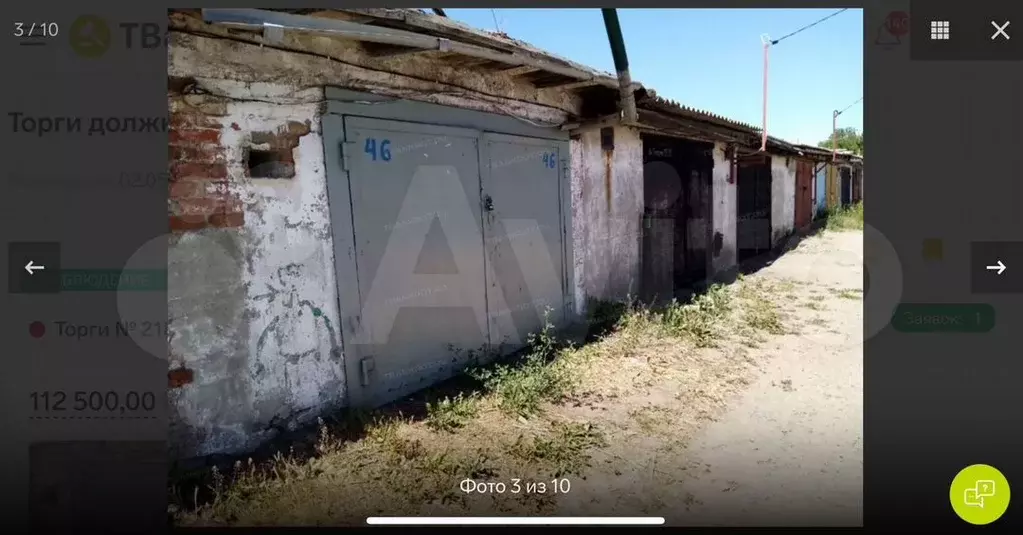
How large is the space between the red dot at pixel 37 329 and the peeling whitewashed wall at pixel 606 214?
14.5ft

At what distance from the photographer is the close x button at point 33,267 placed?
1.51 metres

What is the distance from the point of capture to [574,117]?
5418 mm

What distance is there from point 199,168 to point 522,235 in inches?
105

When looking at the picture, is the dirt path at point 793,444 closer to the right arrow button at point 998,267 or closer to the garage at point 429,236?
the right arrow button at point 998,267

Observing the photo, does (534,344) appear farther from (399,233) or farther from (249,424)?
(249,424)

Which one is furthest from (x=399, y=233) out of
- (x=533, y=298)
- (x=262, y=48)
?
(x=533, y=298)

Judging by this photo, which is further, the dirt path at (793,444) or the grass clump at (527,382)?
the grass clump at (527,382)

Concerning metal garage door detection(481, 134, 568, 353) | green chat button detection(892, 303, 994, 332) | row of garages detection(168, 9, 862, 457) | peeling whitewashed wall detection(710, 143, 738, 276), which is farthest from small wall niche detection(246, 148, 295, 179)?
peeling whitewashed wall detection(710, 143, 738, 276)

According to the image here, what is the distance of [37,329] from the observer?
160cm

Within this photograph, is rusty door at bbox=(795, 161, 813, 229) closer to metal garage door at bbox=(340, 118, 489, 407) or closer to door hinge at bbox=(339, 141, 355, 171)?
metal garage door at bbox=(340, 118, 489, 407)

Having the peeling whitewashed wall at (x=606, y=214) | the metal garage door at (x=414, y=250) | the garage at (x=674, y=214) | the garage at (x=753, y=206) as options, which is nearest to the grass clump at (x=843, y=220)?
the garage at (x=753, y=206)

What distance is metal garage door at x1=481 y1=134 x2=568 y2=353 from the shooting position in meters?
4.39

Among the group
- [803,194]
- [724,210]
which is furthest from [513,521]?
[803,194]

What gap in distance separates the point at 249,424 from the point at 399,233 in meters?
1.37
